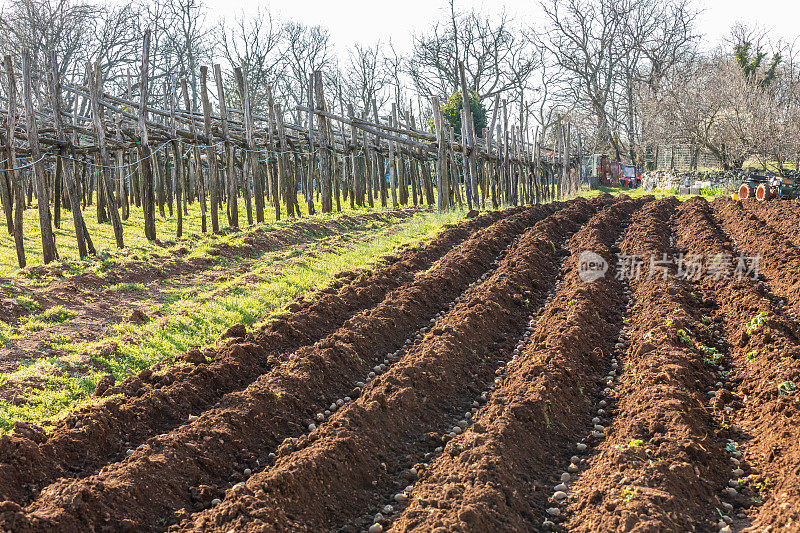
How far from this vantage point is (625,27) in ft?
144

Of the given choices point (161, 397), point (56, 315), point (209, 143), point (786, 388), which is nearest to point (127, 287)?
point (56, 315)

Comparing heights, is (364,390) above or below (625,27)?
below

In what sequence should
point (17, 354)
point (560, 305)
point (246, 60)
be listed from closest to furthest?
point (17, 354) → point (560, 305) → point (246, 60)

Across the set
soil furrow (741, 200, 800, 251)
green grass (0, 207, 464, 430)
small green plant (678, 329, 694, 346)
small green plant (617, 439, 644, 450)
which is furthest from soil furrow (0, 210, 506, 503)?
soil furrow (741, 200, 800, 251)

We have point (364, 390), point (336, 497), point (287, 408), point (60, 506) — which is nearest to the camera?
point (60, 506)

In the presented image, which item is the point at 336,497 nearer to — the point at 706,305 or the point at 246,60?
the point at 706,305

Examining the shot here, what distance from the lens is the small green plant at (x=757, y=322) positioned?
7602 millimetres

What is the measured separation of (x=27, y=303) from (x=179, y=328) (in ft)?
7.50

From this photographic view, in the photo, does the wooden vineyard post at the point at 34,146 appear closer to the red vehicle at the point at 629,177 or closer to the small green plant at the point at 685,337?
the small green plant at the point at 685,337

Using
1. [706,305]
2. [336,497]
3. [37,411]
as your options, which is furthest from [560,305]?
[37,411]

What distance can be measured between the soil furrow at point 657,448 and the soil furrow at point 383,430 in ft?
4.23

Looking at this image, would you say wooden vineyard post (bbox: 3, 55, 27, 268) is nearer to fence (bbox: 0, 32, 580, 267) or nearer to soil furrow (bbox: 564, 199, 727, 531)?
fence (bbox: 0, 32, 580, 267)

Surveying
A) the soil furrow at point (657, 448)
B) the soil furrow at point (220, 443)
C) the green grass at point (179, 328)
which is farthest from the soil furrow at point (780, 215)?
the soil furrow at point (220, 443)

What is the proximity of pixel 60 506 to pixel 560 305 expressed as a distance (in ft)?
20.5
